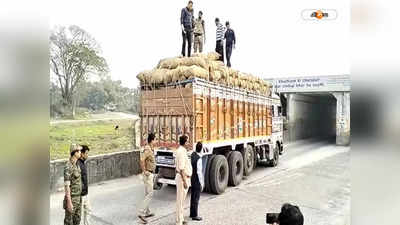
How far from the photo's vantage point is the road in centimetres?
294

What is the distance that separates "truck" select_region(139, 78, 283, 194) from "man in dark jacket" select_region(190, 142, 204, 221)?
Result: 6 centimetres

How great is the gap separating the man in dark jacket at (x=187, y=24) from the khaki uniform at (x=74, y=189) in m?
1.39

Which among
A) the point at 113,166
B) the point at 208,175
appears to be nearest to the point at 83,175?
the point at 113,166

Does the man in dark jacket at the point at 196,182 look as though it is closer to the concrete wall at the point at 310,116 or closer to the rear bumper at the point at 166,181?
the rear bumper at the point at 166,181

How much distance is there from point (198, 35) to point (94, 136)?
1309 millimetres

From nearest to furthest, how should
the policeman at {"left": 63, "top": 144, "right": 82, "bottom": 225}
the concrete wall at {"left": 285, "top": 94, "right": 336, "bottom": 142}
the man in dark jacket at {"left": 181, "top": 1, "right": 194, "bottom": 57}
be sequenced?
the policeman at {"left": 63, "top": 144, "right": 82, "bottom": 225}
the man in dark jacket at {"left": 181, "top": 1, "right": 194, "bottom": 57}
the concrete wall at {"left": 285, "top": 94, "right": 336, "bottom": 142}

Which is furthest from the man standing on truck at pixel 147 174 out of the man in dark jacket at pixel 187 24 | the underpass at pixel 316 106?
the underpass at pixel 316 106

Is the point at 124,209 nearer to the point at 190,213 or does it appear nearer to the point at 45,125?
the point at 190,213

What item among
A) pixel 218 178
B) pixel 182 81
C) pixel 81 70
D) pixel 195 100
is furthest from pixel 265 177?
pixel 81 70

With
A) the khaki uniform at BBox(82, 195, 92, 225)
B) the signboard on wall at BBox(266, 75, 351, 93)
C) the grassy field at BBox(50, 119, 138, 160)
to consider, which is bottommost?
the khaki uniform at BBox(82, 195, 92, 225)

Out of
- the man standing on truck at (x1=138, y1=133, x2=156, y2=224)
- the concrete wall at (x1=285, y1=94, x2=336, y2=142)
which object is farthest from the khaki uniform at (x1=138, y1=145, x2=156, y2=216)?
the concrete wall at (x1=285, y1=94, x2=336, y2=142)

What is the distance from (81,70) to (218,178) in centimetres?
160

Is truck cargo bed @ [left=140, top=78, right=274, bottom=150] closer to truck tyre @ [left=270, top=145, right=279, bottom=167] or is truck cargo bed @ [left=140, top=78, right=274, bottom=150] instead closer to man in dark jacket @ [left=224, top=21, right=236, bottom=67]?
man in dark jacket @ [left=224, top=21, right=236, bottom=67]

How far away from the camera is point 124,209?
2980 millimetres
